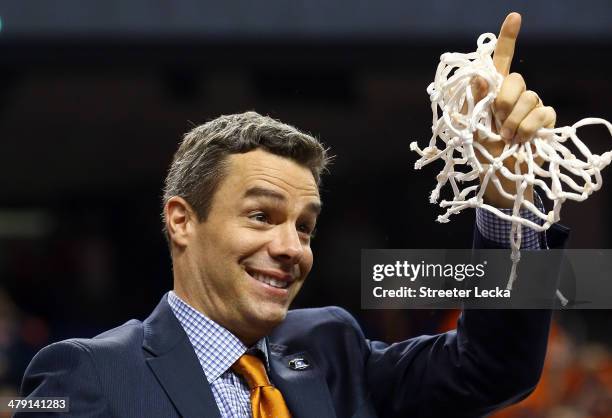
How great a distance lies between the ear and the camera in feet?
5.59

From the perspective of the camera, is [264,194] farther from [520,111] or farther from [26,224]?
[26,224]

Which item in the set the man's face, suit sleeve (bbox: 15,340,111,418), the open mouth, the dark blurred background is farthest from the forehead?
the dark blurred background

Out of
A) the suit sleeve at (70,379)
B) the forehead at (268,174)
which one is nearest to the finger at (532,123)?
the forehead at (268,174)

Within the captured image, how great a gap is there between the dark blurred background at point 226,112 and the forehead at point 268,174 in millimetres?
1981

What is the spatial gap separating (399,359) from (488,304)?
0.74ft

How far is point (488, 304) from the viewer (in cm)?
164

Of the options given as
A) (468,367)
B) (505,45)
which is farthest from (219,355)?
(505,45)

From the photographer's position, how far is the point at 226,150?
170 centimetres

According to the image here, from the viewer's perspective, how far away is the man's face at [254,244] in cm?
163

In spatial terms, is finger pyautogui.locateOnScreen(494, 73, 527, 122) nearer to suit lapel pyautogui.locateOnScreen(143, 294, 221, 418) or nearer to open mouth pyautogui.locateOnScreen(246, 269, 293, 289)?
open mouth pyautogui.locateOnScreen(246, 269, 293, 289)

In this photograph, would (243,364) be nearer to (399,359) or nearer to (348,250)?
(399,359)

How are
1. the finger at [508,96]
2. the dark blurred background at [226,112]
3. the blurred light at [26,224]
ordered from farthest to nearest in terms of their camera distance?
the blurred light at [26,224] < the dark blurred background at [226,112] < the finger at [508,96]

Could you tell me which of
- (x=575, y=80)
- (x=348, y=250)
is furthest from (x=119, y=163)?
(x=575, y=80)

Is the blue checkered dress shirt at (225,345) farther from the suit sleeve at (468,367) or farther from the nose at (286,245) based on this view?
the nose at (286,245)
